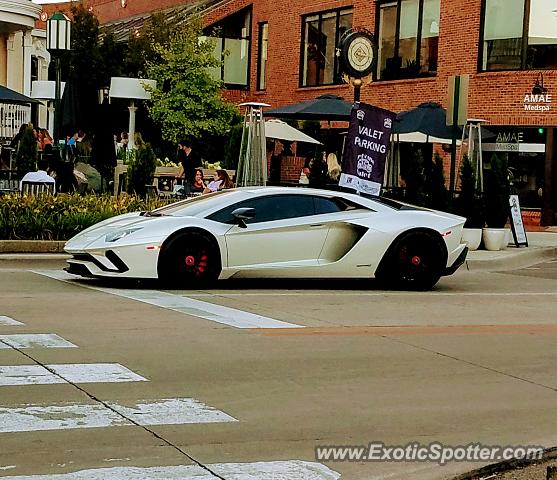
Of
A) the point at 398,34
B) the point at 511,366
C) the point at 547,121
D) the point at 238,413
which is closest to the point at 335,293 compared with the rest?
the point at 511,366

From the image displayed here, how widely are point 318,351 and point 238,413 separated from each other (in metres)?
2.45

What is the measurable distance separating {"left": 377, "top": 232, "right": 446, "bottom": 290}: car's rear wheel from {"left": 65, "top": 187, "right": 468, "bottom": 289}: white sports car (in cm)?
1

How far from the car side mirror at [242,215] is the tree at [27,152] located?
10.1m

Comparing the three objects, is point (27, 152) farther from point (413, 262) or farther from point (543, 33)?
point (543, 33)

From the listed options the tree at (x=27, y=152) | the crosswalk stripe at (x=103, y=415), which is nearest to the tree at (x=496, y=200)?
the tree at (x=27, y=152)

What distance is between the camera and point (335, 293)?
1384 cm

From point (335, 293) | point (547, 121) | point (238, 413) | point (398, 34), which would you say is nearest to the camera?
point (238, 413)

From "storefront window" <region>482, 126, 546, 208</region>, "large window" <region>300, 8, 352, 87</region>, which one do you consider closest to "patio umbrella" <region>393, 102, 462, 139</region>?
"storefront window" <region>482, 126, 546, 208</region>

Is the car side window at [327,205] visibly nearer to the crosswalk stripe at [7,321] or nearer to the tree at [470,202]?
the crosswalk stripe at [7,321]

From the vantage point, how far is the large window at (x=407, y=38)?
101 ft

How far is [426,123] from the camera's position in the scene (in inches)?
942

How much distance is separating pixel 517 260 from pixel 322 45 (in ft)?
56.4

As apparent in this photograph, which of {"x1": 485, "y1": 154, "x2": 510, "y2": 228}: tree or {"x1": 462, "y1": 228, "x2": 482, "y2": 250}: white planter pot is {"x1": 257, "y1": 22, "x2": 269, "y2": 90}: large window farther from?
{"x1": 462, "y1": 228, "x2": 482, "y2": 250}: white planter pot

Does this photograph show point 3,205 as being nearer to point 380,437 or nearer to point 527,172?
point 380,437
